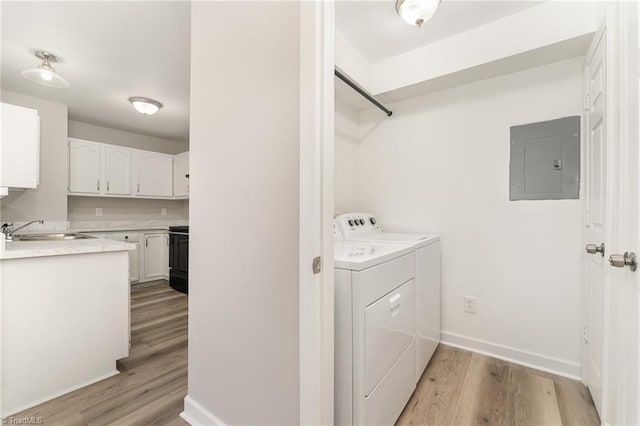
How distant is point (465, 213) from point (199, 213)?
1916mm

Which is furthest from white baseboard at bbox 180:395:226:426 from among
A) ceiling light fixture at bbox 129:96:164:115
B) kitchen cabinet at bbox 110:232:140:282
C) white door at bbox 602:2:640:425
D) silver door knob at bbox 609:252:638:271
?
kitchen cabinet at bbox 110:232:140:282

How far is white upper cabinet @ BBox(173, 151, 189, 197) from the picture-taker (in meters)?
4.34

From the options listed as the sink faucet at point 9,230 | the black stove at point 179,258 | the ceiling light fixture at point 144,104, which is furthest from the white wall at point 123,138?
the black stove at point 179,258

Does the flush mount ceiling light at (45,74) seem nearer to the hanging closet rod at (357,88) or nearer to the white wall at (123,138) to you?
the white wall at (123,138)

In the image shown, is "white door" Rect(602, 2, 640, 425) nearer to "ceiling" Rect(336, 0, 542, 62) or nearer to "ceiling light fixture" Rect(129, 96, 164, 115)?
"ceiling" Rect(336, 0, 542, 62)

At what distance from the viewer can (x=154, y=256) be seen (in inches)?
164

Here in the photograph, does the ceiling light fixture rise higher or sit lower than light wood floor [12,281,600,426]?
higher

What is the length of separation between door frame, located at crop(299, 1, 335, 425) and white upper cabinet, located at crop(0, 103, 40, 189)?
2488 mm

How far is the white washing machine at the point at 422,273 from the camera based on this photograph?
1639 mm

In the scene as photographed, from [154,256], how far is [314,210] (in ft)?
13.8

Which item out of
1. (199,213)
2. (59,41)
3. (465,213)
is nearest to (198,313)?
(199,213)

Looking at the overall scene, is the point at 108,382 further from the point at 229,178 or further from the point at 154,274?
the point at 154,274

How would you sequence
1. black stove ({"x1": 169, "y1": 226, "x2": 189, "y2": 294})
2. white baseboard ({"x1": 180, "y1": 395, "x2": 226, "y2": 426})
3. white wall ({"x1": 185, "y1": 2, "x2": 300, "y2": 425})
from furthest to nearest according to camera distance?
black stove ({"x1": 169, "y1": 226, "x2": 189, "y2": 294})
white baseboard ({"x1": 180, "y1": 395, "x2": 226, "y2": 426})
white wall ({"x1": 185, "y1": 2, "x2": 300, "y2": 425})

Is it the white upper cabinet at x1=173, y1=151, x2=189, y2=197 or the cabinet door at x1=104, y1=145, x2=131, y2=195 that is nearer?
the cabinet door at x1=104, y1=145, x2=131, y2=195
